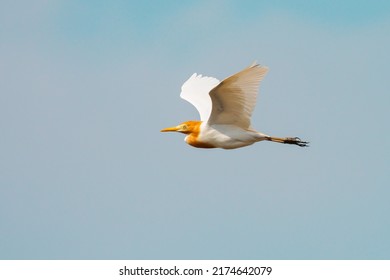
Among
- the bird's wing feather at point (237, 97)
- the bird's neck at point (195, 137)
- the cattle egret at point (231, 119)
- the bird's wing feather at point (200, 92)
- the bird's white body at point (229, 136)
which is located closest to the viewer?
the bird's wing feather at point (237, 97)

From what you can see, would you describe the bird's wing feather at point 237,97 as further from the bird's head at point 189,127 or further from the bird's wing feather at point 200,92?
the bird's wing feather at point 200,92

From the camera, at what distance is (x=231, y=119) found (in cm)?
2022

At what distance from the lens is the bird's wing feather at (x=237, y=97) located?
18906 mm

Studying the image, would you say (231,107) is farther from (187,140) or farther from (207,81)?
(207,81)

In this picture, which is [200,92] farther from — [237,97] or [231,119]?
[237,97]

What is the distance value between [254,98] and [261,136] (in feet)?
3.58

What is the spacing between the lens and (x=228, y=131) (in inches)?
800

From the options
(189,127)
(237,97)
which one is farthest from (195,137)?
(237,97)

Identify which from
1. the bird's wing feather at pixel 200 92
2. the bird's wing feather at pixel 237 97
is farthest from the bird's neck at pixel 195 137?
the bird's wing feather at pixel 200 92

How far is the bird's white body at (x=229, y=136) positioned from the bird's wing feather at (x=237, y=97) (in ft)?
0.32

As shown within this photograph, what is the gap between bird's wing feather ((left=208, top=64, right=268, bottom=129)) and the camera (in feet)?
62.0

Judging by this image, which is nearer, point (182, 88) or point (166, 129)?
point (166, 129)

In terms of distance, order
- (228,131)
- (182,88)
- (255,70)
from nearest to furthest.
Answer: (255,70), (228,131), (182,88)
